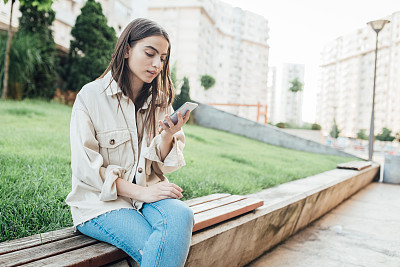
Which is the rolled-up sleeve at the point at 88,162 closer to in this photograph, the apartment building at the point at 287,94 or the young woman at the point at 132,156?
the young woman at the point at 132,156

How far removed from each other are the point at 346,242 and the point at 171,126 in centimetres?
218

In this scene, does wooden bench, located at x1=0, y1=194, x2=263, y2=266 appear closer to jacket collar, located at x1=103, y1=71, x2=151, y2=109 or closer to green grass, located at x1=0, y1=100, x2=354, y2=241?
green grass, located at x1=0, y1=100, x2=354, y2=241

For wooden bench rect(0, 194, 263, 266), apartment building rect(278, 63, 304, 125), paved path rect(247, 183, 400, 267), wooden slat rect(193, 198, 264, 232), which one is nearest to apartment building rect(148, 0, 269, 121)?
paved path rect(247, 183, 400, 267)

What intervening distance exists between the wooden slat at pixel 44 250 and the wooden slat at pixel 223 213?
0.57m

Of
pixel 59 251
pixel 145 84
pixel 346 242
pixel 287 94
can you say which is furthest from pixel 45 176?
pixel 287 94

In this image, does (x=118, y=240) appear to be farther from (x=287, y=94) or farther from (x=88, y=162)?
(x=287, y=94)

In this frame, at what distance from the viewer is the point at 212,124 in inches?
497

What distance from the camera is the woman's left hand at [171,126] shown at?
4.96ft

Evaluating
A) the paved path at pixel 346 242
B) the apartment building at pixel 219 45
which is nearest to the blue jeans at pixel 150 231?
the paved path at pixel 346 242

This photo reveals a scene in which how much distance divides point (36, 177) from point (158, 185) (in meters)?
1.44

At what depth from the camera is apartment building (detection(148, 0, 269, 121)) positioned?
4728 cm

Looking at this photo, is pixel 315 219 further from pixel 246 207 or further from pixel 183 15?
pixel 183 15

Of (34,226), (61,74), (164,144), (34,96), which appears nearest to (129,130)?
(164,144)

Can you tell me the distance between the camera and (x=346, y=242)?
9.32 ft
